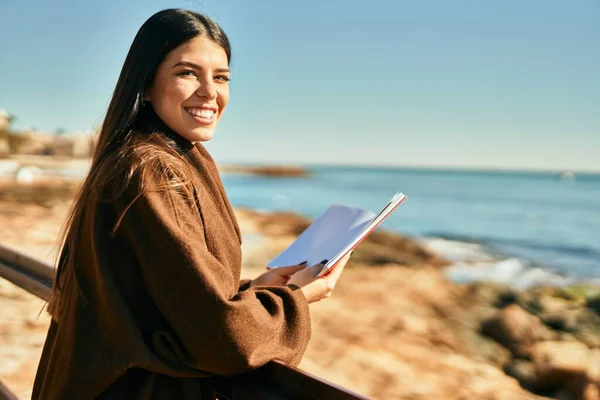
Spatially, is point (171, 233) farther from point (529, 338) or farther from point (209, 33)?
point (529, 338)

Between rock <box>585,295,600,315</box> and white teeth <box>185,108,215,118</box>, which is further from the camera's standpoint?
rock <box>585,295,600,315</box>

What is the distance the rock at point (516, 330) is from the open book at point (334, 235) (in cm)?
717

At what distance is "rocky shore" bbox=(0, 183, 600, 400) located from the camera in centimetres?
599

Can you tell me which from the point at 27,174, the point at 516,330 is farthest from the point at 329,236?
the point at 27,174

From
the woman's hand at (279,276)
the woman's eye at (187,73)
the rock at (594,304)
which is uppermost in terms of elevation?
the woman's eye at (187,73)

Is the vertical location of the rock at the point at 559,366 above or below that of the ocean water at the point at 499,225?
above

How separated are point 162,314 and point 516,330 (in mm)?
8460

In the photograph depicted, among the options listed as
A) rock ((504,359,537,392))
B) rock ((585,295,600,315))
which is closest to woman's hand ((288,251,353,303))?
rock ((504,359,537,392))

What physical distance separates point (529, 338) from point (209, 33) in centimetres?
822

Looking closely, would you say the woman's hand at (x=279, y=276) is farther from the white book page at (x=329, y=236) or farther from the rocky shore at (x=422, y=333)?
the rocky shore at (x=422, y=333)

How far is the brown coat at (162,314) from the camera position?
1.12 m

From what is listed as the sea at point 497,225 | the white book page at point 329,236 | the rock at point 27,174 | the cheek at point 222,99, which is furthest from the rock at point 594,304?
the rock at point 27,174

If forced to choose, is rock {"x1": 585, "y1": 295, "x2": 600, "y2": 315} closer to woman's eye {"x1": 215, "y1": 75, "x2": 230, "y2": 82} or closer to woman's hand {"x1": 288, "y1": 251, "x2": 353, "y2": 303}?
woman's hand {"x1": 288, "y1": 251, "x2": 353, "y2": 303}

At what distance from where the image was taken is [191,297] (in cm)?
111
